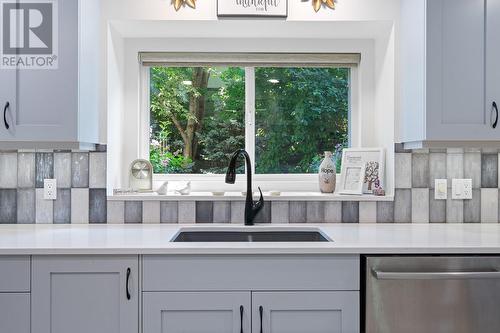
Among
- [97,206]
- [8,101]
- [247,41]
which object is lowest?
[97,206]

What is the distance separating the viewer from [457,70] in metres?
2.00

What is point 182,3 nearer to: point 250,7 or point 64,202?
point 250,7

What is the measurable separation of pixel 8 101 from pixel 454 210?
2.29 m

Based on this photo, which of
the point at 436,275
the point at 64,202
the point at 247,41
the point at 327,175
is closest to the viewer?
the point at 436,275

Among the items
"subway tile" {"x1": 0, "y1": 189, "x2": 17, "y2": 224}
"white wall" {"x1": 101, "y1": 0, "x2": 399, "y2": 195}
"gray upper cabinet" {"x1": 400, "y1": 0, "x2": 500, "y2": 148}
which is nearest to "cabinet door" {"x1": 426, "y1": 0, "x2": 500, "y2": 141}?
"gray upper cabinet" {"x1": 400, "y1": 0, "x2": 500, "y2": 148}

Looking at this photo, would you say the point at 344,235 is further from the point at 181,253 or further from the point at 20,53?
the point at 20,53

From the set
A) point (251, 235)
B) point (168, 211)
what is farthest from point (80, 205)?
point (251, 235)

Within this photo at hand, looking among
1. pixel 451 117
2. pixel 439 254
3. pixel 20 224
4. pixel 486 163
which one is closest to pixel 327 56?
pixel 451 117

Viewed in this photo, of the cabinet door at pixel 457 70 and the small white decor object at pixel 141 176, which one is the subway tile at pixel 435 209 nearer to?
the cabinet door at pixel 457 70

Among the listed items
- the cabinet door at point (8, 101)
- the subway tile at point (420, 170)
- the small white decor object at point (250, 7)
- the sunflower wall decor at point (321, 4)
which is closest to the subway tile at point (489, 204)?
the subway tile at point (420, 170)

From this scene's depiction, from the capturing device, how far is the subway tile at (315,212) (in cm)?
234

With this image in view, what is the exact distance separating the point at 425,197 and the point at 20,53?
213cm

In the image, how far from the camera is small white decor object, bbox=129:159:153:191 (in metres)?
2.45

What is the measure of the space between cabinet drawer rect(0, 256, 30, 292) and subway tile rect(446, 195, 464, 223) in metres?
2.05
